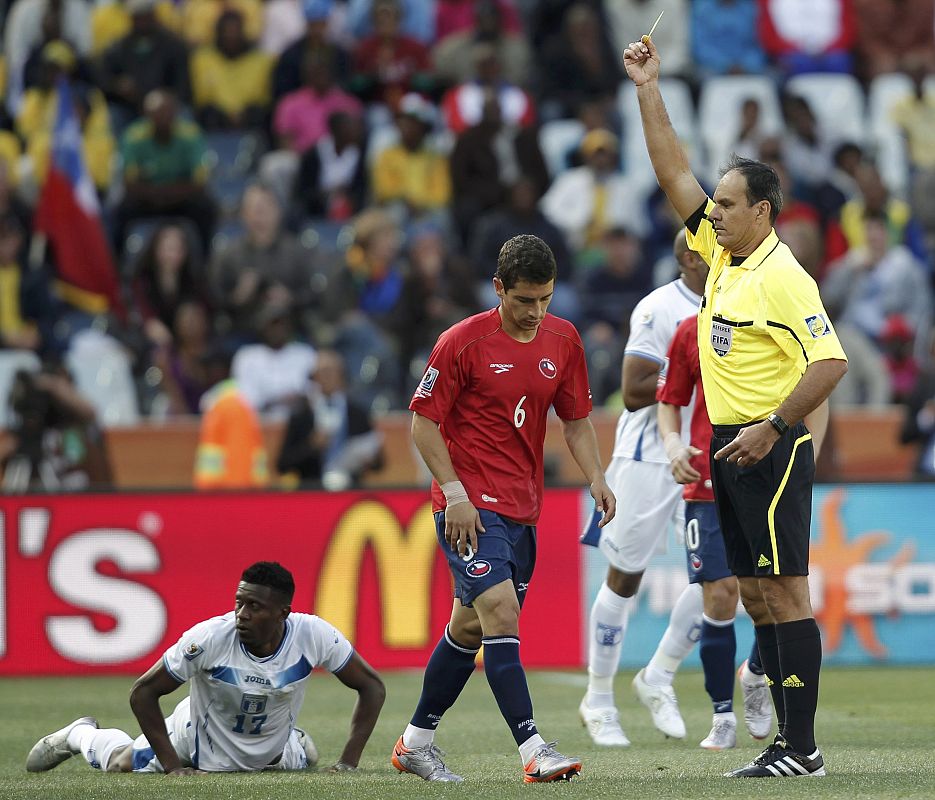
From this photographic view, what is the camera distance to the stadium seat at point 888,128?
19500 millimetres

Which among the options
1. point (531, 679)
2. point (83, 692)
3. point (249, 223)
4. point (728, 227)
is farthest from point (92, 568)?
point (728, 227)

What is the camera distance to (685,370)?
8.33 meters

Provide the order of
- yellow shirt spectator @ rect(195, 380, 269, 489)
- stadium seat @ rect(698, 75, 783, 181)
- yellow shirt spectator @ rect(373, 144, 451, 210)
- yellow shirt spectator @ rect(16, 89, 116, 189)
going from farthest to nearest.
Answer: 1. stadium seat @ rect(698, 75, 783, 181)
2. yellow shirt spectator @ rect(373, 144, 451, 210)
3. yellow shirt spectator @ rect(16, 89, 116, 189)
4. yellow shirt spectator @ rect(195, 380, 269, 489)

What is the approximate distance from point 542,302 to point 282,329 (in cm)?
893

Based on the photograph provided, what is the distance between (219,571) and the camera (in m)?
12.8

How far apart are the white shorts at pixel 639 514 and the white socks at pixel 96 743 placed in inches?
108

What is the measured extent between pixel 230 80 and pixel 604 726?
12.1 m

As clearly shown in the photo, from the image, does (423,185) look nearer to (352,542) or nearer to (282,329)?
(282,329)

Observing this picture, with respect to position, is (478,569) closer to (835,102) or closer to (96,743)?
(96,743)

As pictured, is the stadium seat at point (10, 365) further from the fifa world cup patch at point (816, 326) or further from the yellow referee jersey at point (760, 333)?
the fifa world cup patch at point (816, 326)

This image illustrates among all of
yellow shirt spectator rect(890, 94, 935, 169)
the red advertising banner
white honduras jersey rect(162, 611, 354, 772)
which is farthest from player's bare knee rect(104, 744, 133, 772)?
yellow shirt spectator rect(890, 94, 935, 169)

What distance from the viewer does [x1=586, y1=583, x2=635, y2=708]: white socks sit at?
8875 mm

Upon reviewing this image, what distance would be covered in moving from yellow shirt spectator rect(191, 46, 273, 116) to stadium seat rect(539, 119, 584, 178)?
308 cm

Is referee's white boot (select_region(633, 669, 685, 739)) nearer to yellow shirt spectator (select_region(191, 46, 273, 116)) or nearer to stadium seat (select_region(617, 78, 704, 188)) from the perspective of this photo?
stadium seat (select_region(617, 78, 704, 188))
